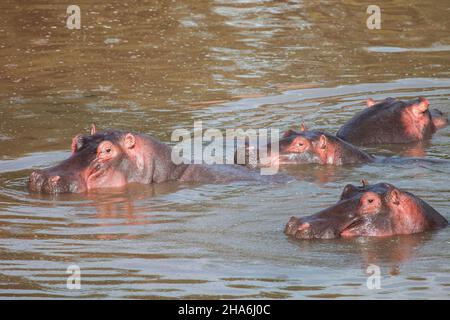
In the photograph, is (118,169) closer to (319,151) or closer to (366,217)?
(319,151)

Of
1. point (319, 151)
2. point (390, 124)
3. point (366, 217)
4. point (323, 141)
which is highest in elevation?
point (390, 124)

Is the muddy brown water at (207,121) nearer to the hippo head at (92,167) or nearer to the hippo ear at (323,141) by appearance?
the hippo head at (92,167)

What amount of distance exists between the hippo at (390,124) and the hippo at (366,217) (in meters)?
4.23

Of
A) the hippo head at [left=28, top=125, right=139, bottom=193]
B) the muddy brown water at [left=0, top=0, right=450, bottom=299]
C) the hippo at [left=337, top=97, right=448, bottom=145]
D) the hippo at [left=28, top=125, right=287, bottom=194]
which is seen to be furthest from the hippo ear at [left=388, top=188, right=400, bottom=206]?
the hippo at [left=337, top=97, right=448, bottom=145]

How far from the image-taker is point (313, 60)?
17.1 meters

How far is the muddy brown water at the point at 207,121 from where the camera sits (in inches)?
303

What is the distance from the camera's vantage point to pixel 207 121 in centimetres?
1358

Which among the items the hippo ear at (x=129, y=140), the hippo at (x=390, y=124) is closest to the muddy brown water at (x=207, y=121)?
the hippo at (x=390, y=124)

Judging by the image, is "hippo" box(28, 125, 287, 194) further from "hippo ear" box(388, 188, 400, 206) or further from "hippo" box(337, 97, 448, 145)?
"hippo ear" box(388, 188, 400, 206)

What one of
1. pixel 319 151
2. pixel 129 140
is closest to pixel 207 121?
pixel 319 151

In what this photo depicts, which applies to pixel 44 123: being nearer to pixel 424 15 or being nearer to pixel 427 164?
pixel 427 164

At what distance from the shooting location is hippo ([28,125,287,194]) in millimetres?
10305

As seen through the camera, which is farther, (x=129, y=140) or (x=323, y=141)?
(x=323, y=141)

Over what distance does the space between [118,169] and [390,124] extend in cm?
364
